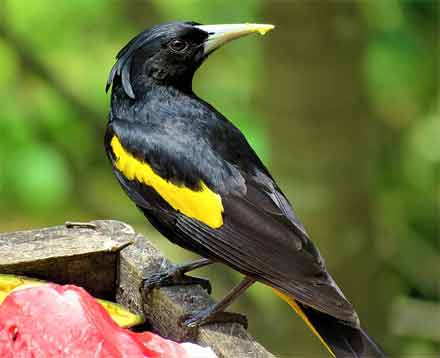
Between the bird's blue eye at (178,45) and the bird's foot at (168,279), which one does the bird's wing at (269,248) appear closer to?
the bird's foot at (168,279)

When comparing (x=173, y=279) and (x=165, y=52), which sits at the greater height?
(x=165, y=52)

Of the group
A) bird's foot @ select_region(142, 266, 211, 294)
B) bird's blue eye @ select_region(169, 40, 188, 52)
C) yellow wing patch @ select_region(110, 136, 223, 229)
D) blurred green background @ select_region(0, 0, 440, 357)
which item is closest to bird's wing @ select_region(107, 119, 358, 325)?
yellow wing patch @ select_region(110, 136, 223, 229)

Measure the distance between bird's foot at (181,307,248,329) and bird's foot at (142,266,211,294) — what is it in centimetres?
13

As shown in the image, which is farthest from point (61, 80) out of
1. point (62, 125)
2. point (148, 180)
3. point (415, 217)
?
point (148, 180)

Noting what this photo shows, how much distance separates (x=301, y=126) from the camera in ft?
14.7

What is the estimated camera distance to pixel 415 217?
6.47 m

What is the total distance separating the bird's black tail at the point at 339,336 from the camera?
2.81 m

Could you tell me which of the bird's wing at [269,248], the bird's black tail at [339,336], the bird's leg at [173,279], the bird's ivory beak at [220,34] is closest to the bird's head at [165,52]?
the bird's ivory beak at [220,34]

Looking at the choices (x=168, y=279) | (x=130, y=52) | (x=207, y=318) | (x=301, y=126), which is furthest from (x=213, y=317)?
(x=301, y=126)

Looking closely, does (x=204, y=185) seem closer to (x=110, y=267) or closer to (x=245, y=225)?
(x=245, y=225)

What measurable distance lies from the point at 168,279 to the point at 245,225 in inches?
11.3

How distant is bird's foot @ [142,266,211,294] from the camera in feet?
9.55

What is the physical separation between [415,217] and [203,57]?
3249mm

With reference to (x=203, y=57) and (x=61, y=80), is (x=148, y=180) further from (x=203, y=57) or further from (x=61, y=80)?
(x=61, y=80)
